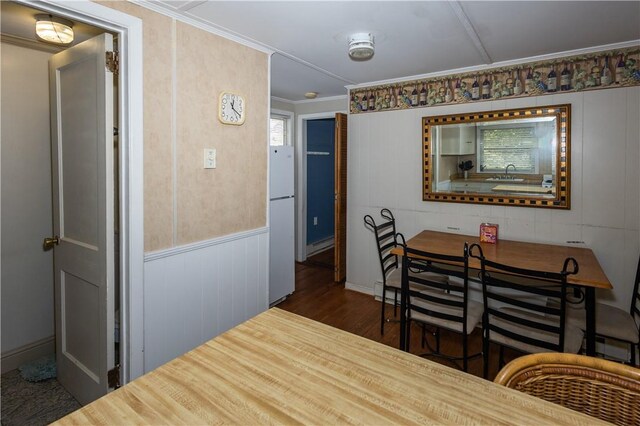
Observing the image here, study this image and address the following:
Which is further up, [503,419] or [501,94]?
[501,94]

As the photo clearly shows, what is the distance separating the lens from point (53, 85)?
7.34 ft

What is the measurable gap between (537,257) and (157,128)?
256 centimetres

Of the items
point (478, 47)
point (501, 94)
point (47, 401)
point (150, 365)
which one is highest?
point (478, 47)

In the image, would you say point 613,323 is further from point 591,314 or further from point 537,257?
point 537,257

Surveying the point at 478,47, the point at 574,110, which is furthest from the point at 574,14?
the point at 574,110

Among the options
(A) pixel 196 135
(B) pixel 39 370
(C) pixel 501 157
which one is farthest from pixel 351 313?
(B) pixel 39 370

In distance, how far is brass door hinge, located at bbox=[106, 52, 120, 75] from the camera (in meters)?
1.88

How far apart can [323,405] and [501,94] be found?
9.84 feet

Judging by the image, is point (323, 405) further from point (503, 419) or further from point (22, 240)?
point (22, 240)

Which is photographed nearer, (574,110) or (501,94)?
(574,110)

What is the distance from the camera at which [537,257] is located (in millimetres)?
2498

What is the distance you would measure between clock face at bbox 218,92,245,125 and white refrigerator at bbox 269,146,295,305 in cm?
100

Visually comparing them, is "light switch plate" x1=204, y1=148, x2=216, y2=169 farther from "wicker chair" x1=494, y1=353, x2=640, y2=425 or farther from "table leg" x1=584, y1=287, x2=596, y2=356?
"table leg" x1=584, y1=287, x2=596, y2=356

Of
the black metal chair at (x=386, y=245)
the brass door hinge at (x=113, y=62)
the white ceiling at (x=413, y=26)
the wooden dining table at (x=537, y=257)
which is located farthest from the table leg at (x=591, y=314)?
the brass door hinge at (x=113, y=62)
